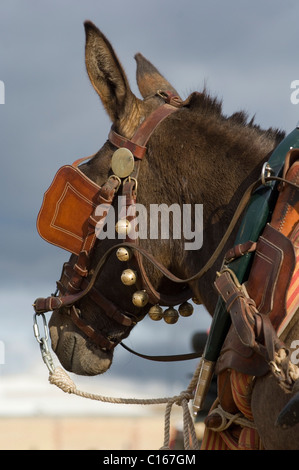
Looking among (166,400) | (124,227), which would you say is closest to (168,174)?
(124,227)

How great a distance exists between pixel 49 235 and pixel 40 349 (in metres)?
0.82

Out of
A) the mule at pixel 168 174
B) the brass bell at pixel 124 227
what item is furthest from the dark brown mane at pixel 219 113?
the brass bell at pixel 124 227

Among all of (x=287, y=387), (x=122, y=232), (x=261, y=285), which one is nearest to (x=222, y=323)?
(x=261, y=285)

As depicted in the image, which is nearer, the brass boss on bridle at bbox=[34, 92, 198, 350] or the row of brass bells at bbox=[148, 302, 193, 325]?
the brass boss on bridle at bbox=[34, 92, 198, 350]

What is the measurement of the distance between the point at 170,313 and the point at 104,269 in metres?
0.47

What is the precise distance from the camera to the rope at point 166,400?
427 centimetres

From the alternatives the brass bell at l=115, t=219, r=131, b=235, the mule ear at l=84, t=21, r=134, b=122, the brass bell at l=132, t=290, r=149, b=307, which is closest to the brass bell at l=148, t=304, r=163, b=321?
the brass bell at l=132, t=290, r=149, b=307

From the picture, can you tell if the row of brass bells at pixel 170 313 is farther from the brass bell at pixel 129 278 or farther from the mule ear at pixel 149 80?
the mule ear at pixel 149 80

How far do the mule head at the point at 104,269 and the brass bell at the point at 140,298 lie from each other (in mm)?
115

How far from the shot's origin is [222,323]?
360 centimetres

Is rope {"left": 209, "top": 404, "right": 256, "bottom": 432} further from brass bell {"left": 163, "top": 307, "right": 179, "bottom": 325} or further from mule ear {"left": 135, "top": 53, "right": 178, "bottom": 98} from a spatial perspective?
mule ear {"left": 135, "top": 53, "right": 178, "bottom": 98}

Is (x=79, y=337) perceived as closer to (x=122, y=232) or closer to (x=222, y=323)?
(x=122, y=232)

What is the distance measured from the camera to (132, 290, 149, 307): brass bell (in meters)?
4.21

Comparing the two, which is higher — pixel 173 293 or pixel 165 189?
pixel 165 189
